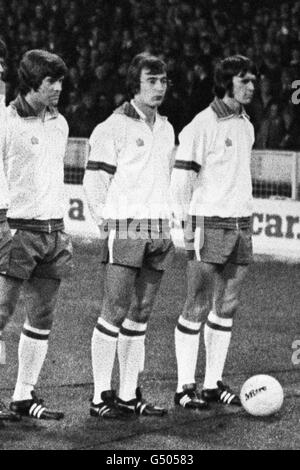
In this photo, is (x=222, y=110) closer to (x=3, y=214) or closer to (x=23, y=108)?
(x=23, y=108)

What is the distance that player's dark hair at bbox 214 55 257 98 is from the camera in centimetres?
700

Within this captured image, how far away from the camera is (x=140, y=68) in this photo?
6.70 metres

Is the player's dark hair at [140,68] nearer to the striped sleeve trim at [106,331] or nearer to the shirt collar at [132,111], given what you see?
the shirt collar at [132,111]

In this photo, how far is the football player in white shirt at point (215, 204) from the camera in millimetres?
7023

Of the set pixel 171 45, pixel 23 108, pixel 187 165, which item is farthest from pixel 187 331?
pixel 171 45

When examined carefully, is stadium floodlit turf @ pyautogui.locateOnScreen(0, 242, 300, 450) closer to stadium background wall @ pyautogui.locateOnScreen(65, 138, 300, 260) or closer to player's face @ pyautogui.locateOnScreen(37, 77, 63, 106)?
stadium background wall @ pyautogui.locateOnScreen(65, 138, 300, 260)

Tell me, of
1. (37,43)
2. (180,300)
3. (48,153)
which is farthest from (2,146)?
(37,43)

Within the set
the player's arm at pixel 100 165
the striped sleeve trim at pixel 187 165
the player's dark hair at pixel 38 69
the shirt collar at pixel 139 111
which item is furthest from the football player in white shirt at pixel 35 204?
the striped sleeve trim at pixel 187 165

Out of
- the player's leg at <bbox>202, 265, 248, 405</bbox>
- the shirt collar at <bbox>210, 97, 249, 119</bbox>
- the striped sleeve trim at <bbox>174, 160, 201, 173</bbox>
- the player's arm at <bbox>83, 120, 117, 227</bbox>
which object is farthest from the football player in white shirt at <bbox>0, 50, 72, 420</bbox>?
the player's leg at <bbox>202, 265, 248, 405</bbox>

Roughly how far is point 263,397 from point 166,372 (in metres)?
1.38

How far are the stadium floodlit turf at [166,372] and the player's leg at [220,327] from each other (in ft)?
0.46

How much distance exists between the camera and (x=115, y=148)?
6684 millimetres

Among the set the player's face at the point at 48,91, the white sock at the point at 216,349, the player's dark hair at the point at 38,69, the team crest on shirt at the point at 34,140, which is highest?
the player's dark hair at the point at 38,69

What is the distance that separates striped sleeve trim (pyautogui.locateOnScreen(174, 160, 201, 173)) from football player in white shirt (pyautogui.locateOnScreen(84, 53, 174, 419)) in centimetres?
16
